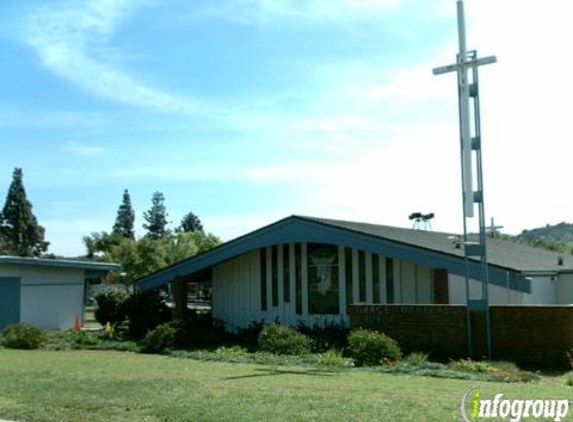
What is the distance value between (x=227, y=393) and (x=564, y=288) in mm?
18640

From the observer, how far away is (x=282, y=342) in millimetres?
18766

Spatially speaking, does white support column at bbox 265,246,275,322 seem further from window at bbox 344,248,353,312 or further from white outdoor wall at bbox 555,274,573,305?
white outdoor wall at bbox 555,274,573,305

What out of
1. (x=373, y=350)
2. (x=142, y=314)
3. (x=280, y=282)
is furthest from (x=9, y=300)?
(x=373, y=350)

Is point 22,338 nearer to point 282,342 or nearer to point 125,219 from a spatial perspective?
point 282,342

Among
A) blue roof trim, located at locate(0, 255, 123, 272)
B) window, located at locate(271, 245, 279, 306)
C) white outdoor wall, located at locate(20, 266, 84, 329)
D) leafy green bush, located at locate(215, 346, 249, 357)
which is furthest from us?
white outdoor wall, located at locate(20, 266, 84, 329)

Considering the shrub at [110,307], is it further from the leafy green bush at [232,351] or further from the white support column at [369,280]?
the white support column at [369,280]

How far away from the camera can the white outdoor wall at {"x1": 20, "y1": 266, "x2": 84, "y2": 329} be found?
95.2 feet

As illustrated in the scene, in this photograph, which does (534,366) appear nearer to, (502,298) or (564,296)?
(502,298)

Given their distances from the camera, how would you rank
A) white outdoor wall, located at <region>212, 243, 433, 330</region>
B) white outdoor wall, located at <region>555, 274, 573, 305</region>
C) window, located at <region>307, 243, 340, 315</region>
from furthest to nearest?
1. white outdoor wall, located at <region>555, 274, 573, 305</region>
2. window, located at <region>307, 243, 340, 315</region>
3. white outdoor wall, located at <region>212, 243, 433, 330</region>

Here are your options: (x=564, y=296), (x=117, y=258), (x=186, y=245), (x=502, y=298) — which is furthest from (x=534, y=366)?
(x=186, y=245)

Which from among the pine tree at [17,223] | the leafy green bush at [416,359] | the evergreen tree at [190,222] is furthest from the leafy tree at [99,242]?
the leafy green bush at [416,359]

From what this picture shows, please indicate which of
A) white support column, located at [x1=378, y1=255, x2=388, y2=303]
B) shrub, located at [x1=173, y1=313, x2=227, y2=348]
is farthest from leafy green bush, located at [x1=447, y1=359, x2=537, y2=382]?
shrub, located at [x1=173, y1=313, x2=227, y2=348]

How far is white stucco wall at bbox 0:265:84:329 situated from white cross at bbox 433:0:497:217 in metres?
19.5

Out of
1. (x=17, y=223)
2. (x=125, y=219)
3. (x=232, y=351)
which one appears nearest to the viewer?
(x=232, y=351)
